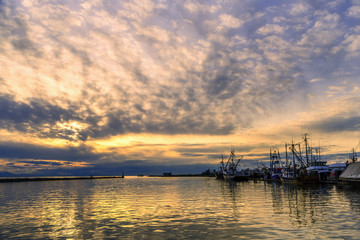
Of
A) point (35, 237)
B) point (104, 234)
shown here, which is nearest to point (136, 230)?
point (104, 234)

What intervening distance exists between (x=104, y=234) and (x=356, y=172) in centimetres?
7029

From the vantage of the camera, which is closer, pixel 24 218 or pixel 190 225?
pixel 190 225

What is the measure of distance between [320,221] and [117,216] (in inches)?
910

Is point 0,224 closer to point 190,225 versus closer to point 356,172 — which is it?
point 190,225

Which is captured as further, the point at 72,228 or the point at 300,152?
the point at 300,152

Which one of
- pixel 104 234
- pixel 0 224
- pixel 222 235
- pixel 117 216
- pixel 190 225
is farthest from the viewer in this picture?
pixel 117 216

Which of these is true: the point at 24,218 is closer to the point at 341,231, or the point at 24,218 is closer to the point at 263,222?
the point at 263,222

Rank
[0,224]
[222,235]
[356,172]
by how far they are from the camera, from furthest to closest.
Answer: [356,172]
[0,224]
[222,235]

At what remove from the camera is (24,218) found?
32719 millimetres

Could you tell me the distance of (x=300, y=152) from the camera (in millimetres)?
145250

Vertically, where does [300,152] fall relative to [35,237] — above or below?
above

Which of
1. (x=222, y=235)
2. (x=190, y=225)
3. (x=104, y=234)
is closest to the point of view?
(x=222, y=235)

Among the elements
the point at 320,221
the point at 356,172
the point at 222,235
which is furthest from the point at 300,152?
the point at 222,235

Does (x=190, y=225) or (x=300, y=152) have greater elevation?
(x=300, y=152)
